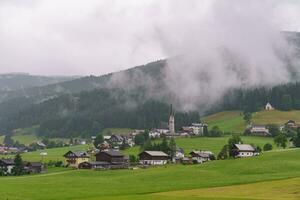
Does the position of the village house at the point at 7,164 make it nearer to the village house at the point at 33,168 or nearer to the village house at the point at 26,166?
the village house at the point at 26,166

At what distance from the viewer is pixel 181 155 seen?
186375 millimetres

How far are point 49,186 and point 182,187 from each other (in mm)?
22120

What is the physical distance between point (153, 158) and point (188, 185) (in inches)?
3093

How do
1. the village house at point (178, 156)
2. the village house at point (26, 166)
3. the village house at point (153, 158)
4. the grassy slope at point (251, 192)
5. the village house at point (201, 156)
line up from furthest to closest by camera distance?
the village house at point (178, 156)
the village house at point (153, 158)
the village house at point (201, 156)
the village house at point (26, 166)
the grassy slope at point (251, 192)

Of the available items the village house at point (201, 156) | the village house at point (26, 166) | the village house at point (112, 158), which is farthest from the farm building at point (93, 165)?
the village house at point (201, 156)

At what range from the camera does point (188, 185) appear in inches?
3669

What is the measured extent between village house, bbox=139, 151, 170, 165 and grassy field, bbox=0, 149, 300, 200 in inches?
1633

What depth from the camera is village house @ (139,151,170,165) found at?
554 ft

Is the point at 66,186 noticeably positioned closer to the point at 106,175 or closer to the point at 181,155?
the point at 106,175

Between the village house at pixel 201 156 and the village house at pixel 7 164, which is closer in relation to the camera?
the village house at pixel 7 164

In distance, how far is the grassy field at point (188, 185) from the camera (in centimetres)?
7844

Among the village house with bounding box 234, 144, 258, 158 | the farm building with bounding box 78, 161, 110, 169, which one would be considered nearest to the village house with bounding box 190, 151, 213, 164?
the village house with bounding box 234, 144, 258, 158

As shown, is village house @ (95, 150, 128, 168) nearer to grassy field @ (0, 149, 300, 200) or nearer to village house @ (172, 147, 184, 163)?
village house @ (172, 147, 184, 163)

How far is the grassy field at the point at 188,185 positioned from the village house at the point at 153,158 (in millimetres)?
41467
